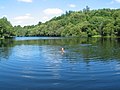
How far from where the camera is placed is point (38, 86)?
23.6 meters

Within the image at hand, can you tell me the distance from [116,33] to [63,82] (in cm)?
16632

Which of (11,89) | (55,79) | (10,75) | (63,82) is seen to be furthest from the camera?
(10,75)

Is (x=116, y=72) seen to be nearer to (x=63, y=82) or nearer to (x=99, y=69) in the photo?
(x=99, y=69)

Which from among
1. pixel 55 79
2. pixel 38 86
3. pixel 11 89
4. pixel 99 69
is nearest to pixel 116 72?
pixel 99 69

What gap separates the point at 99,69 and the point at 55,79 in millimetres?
7590

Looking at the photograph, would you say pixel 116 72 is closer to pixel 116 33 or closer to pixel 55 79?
pixel 55 79

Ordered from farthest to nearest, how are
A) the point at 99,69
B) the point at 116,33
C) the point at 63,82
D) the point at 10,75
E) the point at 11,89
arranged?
the point at 116,33 → the point at 99,69 → the point at 10,75 → the point at 63,82 → the point at 11,89

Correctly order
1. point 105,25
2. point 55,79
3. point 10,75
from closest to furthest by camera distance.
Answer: point 55,79 → point 10,75 → point 105,25

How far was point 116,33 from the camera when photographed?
186000 mm

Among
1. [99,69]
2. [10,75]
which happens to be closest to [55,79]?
[10,75]

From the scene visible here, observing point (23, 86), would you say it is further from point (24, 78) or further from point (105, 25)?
point (105, 25)

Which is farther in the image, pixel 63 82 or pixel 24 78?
pixel 24 78

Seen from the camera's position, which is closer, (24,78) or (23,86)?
(23,86)

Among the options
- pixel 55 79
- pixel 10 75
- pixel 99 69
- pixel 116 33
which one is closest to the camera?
pixel 55 79
